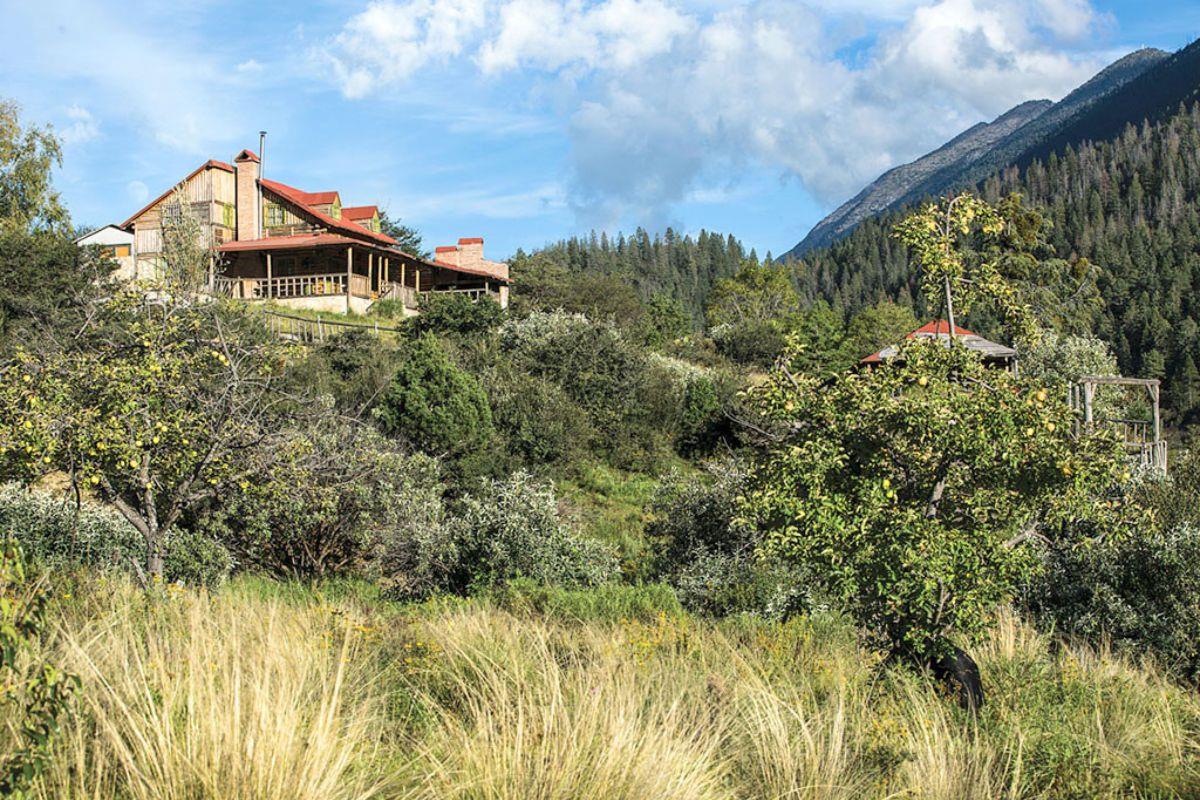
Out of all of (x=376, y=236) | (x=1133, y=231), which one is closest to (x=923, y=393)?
(x=376, y=236)

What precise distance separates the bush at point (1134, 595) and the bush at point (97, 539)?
30.1 ft

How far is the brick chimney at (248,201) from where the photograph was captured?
38.8m

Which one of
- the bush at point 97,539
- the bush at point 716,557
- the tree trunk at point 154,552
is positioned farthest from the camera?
the bush at point 97,539

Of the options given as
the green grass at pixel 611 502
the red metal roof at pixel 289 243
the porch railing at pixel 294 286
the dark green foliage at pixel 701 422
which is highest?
the red metal roof at pixel 289 243

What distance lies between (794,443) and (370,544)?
9.57 m

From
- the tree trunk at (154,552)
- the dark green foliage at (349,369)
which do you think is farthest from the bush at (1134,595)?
the dark green foliage at (349,369)

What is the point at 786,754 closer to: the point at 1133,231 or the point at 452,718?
the point at 452,718

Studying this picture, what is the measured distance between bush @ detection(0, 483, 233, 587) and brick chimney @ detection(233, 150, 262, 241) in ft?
87.8

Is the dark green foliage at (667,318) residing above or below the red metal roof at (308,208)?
below

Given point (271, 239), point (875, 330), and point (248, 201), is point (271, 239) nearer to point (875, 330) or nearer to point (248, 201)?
point (248, 201)

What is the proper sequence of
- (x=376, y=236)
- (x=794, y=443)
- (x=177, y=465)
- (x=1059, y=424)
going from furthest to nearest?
1. (x=376, y=236)
2. (x=177, y=465)
3. (x=794, y=443)
4. (x=1059, y=424)

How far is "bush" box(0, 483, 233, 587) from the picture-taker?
1172 cm

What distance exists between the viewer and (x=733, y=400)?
2688 cm

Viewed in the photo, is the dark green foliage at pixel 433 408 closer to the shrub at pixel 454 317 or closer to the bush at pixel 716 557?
the bush at pixel 716 557
